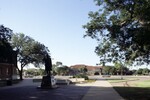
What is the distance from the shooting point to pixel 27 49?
85.1 meters

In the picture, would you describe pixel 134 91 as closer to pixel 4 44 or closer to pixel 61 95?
pixel 61 95

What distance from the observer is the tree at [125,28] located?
19566 mm

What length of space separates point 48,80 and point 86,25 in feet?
57.5

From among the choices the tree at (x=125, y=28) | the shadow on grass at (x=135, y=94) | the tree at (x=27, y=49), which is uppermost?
the tree at (x=27, y=49)

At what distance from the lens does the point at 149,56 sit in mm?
24906

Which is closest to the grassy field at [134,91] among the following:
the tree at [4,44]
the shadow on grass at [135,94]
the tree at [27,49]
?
the shadow on grass at [135,94]

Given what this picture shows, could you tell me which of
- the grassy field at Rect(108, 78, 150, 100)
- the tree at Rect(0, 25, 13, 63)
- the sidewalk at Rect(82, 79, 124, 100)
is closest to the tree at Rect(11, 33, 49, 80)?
the tree at Rect(0, 25, 13, 63)

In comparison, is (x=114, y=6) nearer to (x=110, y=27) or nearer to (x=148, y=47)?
(x=110, y=27)

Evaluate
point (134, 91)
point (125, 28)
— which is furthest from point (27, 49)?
point (125, 28)

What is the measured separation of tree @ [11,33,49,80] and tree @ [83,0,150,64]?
200ft

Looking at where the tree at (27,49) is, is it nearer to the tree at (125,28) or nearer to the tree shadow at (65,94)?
the tree shadow at (65,94)

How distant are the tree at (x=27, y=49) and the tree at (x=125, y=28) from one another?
60854 millimetres

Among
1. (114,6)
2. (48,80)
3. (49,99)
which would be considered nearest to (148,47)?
(114,6)

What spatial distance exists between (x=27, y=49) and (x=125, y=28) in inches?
2547
